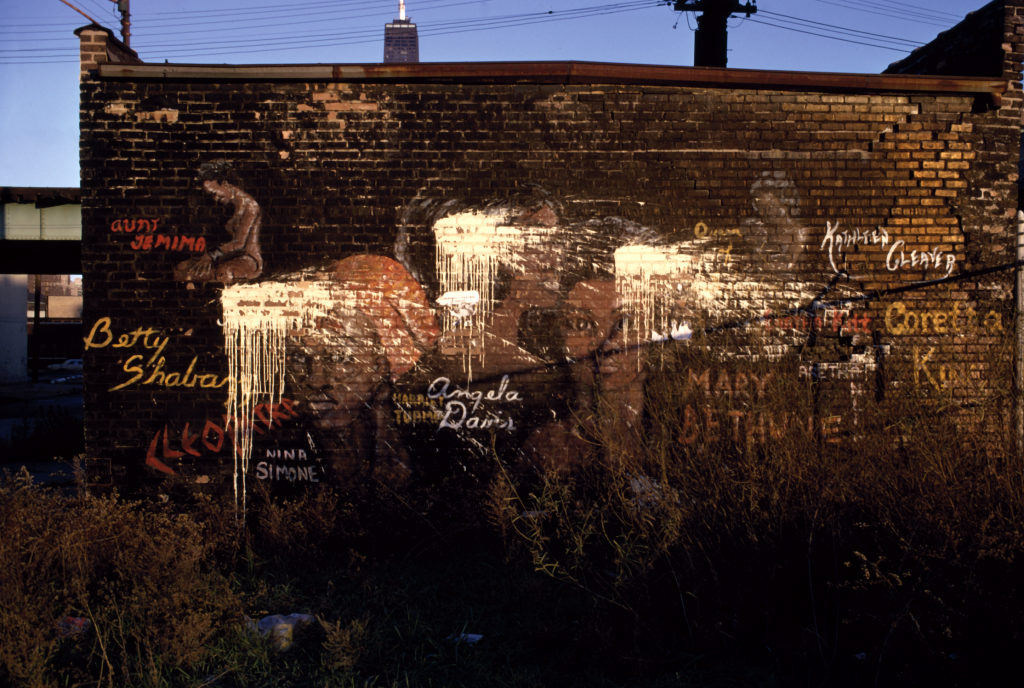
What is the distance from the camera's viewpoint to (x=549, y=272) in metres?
5.63

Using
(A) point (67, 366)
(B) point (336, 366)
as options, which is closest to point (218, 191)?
(B) point (336, 366)

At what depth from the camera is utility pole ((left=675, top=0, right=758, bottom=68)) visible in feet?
48.1

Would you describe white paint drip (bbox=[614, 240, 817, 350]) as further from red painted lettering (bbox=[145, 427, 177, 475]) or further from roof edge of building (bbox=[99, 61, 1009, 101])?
red painted lettering (bbox=[145, 427, 177, 475])

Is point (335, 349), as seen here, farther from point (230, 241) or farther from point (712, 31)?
point (712, 31)

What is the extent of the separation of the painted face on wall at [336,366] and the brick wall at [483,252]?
0.02 meters

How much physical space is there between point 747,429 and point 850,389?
7.59ft

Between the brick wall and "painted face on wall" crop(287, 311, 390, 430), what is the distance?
0.8 inches

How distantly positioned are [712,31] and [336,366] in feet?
45.9

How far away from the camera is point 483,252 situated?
562 centimetres

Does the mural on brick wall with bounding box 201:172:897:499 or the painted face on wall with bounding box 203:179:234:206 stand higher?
the painted face on wall with bounding box 203:179:234:206

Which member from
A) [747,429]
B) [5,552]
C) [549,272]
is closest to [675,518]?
[747,429]

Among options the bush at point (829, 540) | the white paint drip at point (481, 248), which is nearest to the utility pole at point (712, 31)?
the white paint drip at point (481, 248)

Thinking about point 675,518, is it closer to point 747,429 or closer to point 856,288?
point 747,429

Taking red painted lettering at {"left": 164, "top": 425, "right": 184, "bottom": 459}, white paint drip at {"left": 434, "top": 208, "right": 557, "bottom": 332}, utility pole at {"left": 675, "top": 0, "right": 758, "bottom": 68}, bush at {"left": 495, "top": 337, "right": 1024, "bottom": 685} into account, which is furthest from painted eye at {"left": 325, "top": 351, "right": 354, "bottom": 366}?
utility pole at {"left": 675, "top": 0, "right": 758, "bottom": 68}
